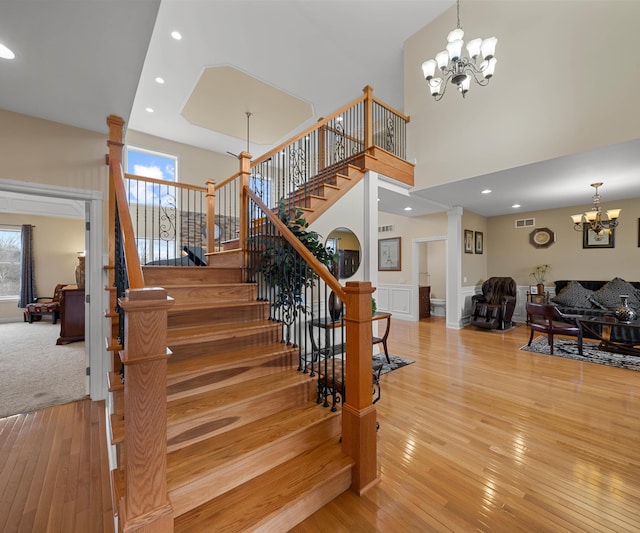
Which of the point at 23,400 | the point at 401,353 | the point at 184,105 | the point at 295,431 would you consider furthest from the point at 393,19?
the point at 23,400

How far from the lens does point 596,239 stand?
20.0 ft

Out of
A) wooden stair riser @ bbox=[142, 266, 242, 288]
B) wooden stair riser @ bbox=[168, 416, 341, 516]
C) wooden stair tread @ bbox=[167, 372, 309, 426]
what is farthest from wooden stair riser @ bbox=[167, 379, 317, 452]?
wooden stair riser @ bbox=[142, 266, 242, 288]

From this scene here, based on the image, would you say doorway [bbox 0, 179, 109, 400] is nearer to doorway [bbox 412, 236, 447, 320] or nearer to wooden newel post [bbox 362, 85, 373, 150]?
wooden newel post [bbox 362, 85, 373, 150]

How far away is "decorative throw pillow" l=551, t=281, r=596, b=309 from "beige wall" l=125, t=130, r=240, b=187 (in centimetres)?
865

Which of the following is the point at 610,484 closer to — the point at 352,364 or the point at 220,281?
the point at 352,364

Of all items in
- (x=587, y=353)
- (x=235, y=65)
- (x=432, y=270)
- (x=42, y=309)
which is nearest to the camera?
(x=587, y=353)

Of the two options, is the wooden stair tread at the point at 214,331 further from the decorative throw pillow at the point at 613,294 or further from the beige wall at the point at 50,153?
the decorative throw pillow at the point at 613,294

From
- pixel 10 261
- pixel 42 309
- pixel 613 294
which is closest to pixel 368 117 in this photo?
pixel 613 294

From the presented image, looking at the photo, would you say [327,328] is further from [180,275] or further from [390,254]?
[390,254]

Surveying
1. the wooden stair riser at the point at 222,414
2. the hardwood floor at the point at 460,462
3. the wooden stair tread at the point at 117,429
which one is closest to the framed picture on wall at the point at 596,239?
the hardwood floor at the point at 460,462

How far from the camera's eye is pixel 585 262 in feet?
20.5

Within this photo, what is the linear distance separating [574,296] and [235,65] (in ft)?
25.8

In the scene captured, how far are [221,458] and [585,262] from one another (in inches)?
320

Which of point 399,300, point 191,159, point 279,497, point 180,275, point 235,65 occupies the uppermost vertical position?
point 235,65
